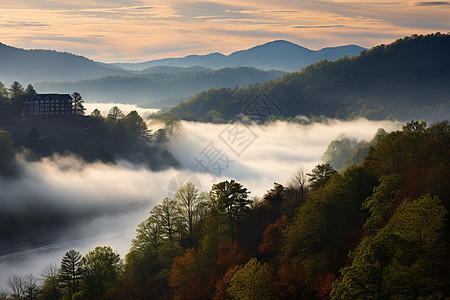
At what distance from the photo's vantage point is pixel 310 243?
140 feet

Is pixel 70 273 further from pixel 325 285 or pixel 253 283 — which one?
pixel 325 285

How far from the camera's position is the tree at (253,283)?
1398 inches

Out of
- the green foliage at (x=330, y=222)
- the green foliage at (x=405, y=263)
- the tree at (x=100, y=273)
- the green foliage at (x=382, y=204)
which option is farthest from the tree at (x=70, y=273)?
the green foliage at (x=405, y=263)

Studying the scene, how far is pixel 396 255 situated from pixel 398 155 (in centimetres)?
2572

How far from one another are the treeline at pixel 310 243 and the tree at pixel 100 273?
5.4 inches

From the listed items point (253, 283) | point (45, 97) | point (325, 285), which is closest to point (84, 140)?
point (45, 97)

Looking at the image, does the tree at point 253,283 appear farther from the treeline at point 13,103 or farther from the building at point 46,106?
the building at point 46,106

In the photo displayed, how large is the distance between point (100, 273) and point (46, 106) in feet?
334

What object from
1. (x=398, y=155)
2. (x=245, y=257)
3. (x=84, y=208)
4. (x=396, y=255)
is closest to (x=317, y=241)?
(x=245, y=257)

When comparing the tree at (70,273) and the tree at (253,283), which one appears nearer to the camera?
the tree at (253,283)

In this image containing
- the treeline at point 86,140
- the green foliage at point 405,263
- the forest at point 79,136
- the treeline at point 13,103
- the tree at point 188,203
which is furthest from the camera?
Answer: the treeline at point 13,103

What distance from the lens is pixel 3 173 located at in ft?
379

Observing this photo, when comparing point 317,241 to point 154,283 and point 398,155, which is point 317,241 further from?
point 154,283

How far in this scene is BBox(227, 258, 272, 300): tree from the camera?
35.5 m
